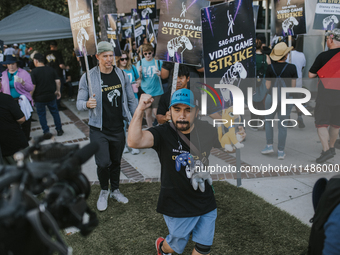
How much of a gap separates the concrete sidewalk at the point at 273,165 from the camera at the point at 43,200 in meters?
3.74

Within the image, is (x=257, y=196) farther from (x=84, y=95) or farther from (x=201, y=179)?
(x=84, y=95)

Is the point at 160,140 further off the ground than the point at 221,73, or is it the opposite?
the point at 221,73

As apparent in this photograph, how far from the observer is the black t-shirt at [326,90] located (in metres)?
5.80

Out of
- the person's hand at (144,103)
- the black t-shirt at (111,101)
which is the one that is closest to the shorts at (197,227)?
the person's hand at (144,103)

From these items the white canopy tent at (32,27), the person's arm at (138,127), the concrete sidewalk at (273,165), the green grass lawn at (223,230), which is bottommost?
the concrete sidewalk at (273,165)

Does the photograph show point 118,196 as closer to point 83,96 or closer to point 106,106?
point 106,106

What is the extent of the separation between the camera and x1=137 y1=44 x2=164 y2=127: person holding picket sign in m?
6.32

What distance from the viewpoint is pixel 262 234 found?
405cm

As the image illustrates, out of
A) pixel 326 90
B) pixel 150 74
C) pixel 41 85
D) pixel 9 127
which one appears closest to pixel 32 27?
pixel 41 85

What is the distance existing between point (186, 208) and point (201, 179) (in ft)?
1.01

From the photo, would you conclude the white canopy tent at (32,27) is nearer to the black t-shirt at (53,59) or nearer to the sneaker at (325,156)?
the black t-shirt at (53,59)

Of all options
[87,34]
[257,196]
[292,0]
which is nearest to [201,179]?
[257,196]

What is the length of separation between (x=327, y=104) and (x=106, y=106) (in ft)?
12.9

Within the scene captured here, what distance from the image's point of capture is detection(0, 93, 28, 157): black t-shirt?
15.5 ft
